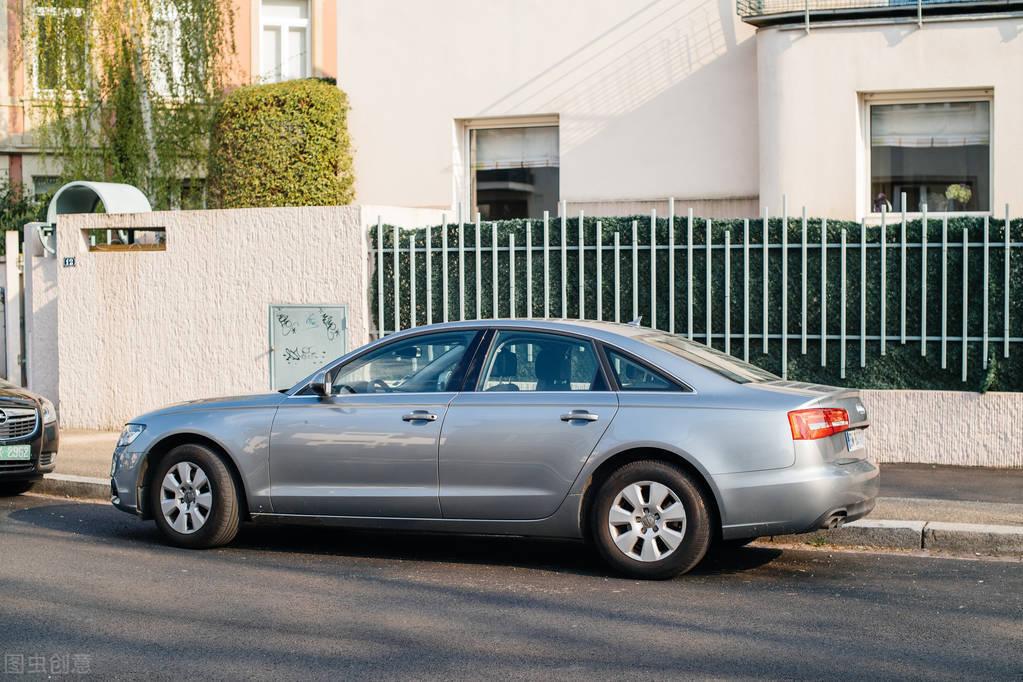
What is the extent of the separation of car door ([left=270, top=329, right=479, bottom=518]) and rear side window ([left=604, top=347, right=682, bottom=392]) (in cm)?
94

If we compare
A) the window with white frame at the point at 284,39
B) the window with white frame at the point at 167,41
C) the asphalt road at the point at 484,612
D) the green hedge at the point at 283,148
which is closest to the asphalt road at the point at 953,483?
the asphalt road at the point at 484,612

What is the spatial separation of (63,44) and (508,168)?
7708 millimetres

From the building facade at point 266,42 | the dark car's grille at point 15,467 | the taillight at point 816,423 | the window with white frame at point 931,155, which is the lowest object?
the dark car's grille at point 15,467

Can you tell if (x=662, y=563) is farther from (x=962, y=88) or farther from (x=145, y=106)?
(x=145, y=106)

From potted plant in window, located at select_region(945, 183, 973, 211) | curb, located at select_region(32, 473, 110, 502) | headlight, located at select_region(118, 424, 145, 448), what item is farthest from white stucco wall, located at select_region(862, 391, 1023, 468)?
curb, located at select_region(32, 473, 110, 502)

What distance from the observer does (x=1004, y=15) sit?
14492 mm

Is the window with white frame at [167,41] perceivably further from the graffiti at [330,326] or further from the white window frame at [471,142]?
the graffiti at [330,326]

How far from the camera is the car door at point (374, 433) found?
26.3 feet

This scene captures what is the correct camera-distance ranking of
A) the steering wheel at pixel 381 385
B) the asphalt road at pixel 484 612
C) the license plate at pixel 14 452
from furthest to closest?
the license plate at pixel 14 452 < the steering wheel at pixel 381 385 < the asphalt road at pixel 484 612

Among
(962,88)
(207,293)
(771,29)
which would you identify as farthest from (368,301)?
(962,88)

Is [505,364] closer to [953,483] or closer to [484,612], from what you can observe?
[484,612]

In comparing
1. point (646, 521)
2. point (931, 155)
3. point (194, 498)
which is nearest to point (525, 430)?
point (646, 521)

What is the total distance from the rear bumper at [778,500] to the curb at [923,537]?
1386 millimetres

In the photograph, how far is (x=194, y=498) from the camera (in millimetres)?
8641
